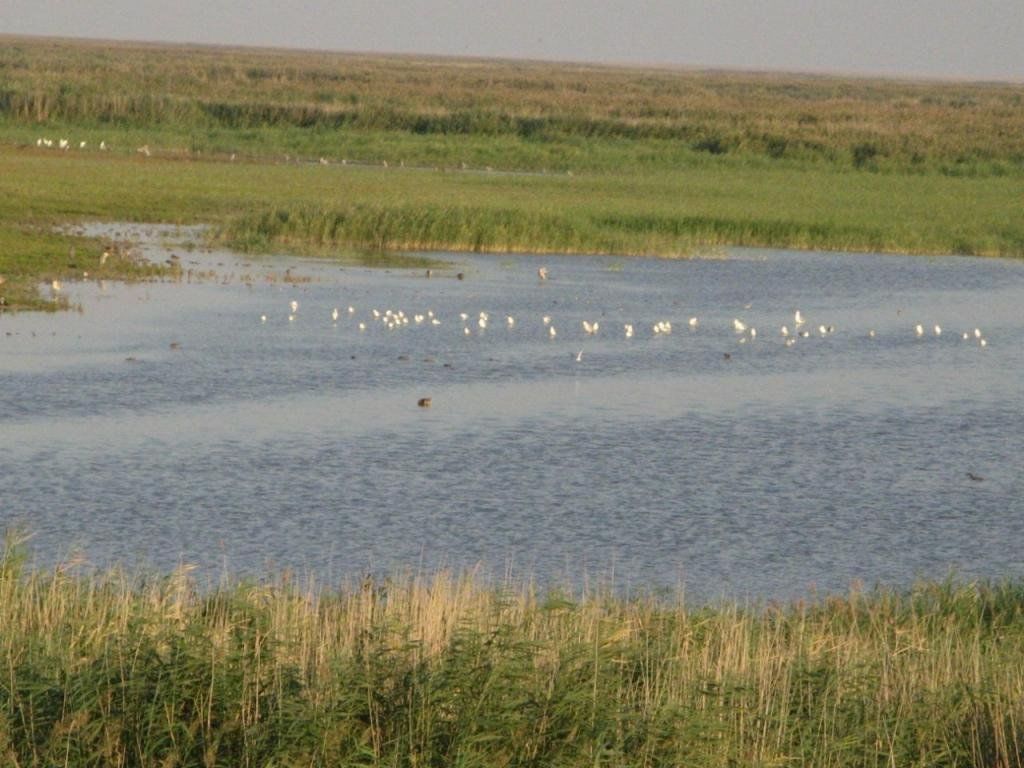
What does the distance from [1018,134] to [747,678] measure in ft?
204

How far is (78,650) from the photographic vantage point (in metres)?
7.77

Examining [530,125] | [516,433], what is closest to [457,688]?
[516,433]

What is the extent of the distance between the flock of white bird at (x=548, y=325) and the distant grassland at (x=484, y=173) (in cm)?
400

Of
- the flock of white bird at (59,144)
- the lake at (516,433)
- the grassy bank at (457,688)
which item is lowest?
the flock of white bird at (59,144)

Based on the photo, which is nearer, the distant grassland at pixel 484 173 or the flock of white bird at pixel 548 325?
the flock of white bird at pixel 548 325

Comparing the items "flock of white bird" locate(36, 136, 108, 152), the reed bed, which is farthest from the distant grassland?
"flock of white bird" locate(36, 136, 108, 152)

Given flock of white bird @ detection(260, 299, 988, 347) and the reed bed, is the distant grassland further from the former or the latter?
flock of white bird @ detection(260, 299, 988, 347)

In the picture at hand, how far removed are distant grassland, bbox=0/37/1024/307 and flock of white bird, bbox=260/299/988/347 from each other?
13.1ft

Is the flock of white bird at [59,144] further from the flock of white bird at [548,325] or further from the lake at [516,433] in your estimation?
the flock of white bird at [548,325]

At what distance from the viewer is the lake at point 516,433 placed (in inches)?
479

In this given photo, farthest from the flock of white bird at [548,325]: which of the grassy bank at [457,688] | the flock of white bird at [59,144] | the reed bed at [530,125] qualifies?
the reed bed at [530,125]

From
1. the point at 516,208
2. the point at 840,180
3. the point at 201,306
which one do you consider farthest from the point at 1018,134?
the point at 201,306

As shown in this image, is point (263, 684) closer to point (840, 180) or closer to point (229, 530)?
point (229, 530)

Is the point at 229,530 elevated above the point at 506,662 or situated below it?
below
